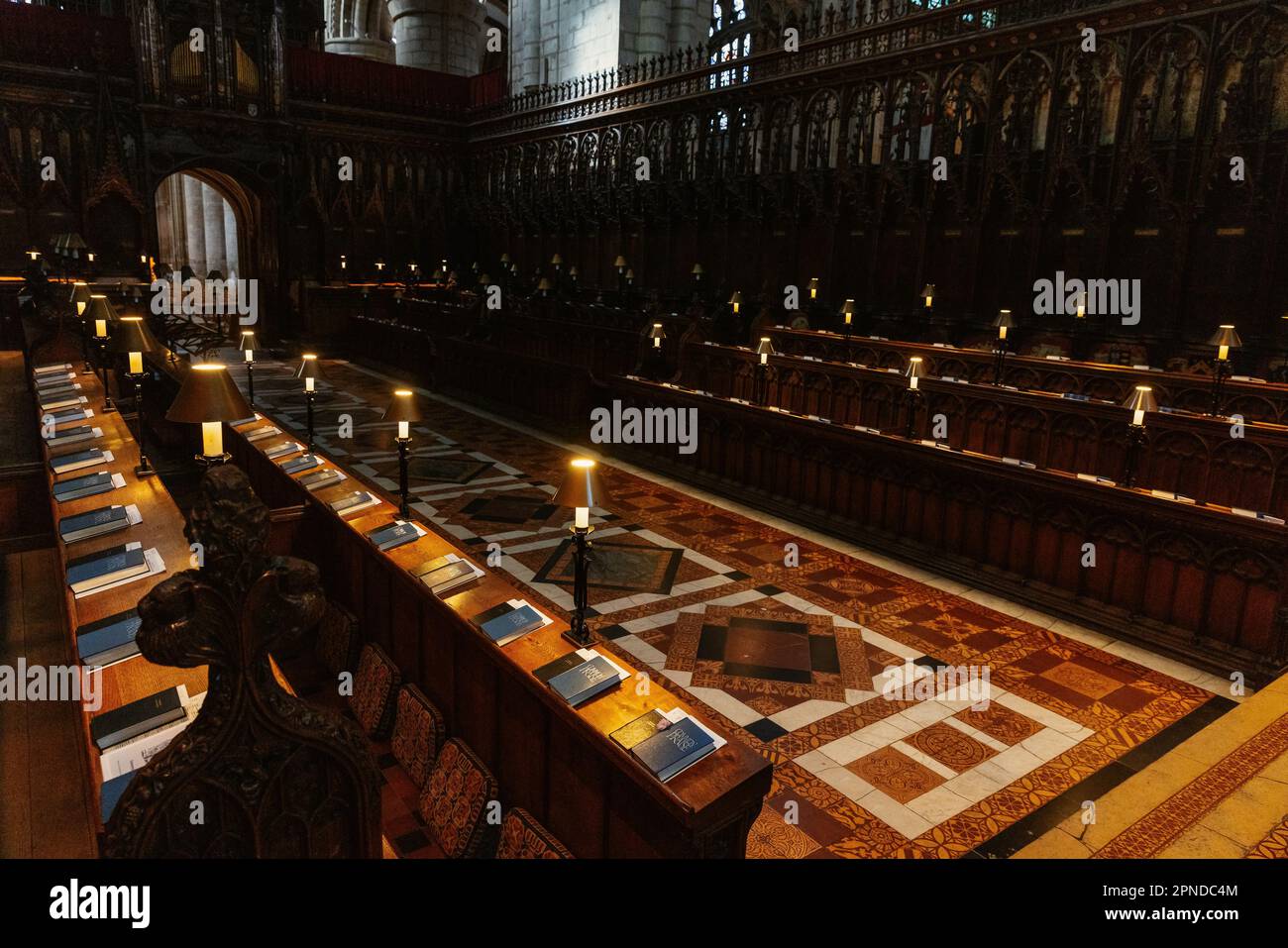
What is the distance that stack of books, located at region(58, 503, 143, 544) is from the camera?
4.09 m

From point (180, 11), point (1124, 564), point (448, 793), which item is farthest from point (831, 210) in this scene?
point (180, 11)

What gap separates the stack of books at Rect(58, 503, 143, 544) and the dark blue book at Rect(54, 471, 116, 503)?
1.19ft

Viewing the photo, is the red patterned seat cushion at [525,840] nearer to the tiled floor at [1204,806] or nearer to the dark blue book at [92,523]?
the tiled floor at [1204,806]

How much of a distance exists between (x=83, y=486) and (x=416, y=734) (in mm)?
2636

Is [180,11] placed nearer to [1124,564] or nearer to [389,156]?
[389,156]

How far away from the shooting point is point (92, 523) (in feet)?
13.8

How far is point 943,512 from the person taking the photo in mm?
7102

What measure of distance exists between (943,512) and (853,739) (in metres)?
3.17

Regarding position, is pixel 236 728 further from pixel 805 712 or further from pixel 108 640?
pixel 805 712

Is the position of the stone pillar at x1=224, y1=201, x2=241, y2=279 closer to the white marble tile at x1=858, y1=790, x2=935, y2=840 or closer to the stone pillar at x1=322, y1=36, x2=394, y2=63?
the stone pillar at x1=322, y1=36, x2=394, y2=63

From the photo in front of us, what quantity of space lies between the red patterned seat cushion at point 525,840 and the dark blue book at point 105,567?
202 centimetres
